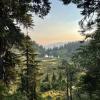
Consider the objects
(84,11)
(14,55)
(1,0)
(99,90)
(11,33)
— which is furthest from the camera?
(99,90)

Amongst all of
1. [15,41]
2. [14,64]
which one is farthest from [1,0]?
[14,64]

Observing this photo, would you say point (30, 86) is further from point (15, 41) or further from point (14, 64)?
point (15, 41)

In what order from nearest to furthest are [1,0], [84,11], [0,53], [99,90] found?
[84,11]
[1,0]
[0,53]
[99,90]

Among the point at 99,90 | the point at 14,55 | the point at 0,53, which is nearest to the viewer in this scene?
the point at 0,53

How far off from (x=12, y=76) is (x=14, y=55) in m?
1.70

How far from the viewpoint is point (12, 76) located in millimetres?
24109

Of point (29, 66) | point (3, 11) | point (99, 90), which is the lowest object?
point (99, 90)

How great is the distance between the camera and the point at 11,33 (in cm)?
2003

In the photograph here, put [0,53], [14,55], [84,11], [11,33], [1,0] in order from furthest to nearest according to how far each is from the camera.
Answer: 1. [14,55]
2. [0,53]
3. [11,33]
4. [1,0]
5. [84,11]

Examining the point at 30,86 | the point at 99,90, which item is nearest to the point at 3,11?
the point at 99,90

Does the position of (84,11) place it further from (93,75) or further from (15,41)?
(93,75)

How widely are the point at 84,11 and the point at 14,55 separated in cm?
786

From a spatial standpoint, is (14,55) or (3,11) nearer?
(3,11)

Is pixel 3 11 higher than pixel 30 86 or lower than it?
higher
